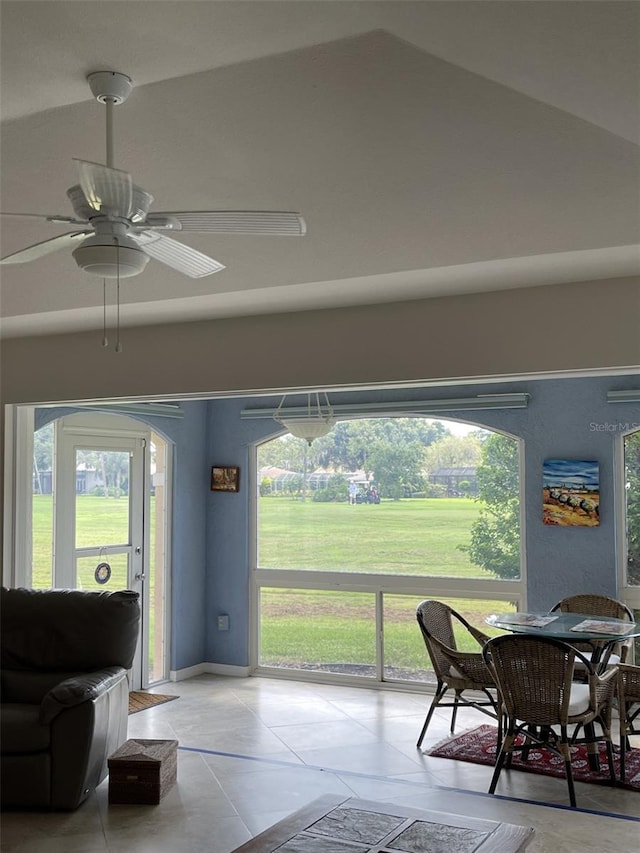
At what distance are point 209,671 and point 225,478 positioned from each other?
1.79 meters

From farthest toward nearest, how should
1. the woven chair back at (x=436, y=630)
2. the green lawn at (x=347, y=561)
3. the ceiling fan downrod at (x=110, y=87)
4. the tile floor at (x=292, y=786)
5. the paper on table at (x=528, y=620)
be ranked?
the green lawn at (x=347, y=561) < the woven chair back at (x=436, y=630) < the paper on table at (x=528, y=620) < the tile floor at (x=292, y=786) < the ceiling fan downrod at (x=110, y=87)

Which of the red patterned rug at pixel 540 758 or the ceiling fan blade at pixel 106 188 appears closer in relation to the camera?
the ceiling fan blade at pixel 106 188

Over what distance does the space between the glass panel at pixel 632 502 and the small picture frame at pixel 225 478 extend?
136 inches

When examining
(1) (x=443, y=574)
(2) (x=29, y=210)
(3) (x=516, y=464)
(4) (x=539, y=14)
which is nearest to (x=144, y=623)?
(1) (x=443, y=574)

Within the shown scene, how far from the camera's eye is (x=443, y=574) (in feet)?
23.9

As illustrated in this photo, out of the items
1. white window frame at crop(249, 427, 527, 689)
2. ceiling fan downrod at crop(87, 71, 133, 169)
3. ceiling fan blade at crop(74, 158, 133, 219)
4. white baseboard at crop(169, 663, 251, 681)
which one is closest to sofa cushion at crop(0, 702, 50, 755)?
ceiling fan blade at crop(74, 158, 133, 219)

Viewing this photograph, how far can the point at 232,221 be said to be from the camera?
2785mm

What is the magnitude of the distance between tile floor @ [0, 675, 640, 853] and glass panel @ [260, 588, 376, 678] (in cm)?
73

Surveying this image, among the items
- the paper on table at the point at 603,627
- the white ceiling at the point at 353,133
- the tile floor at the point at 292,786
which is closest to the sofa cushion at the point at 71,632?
the tile floor at the point at 292,786

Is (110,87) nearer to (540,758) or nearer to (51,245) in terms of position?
(51,245)

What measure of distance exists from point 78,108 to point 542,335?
2.36 metres

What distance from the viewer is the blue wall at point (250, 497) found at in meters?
6.59

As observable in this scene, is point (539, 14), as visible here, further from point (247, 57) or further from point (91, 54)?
point (91, 54)

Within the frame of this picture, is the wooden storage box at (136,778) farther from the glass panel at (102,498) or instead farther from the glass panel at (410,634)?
the glass panel at (410,634)
